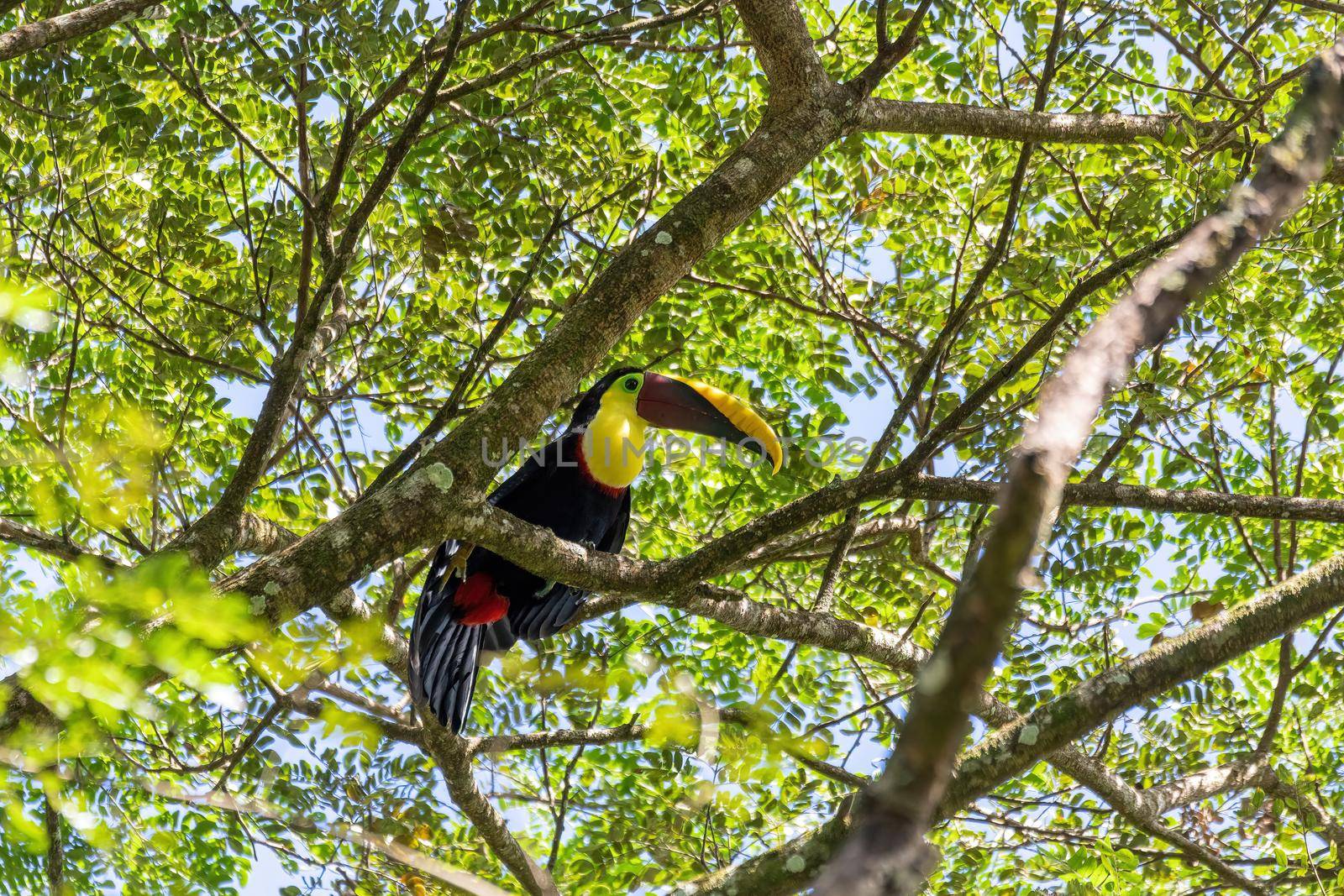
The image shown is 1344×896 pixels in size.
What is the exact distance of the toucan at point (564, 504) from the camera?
14.5ft

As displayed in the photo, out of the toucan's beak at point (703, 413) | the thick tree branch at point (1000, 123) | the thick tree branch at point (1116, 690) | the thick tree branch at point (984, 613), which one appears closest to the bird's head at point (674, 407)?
the toucan's beak at point (703, 413)

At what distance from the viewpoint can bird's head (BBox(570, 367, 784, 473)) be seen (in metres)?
4.66

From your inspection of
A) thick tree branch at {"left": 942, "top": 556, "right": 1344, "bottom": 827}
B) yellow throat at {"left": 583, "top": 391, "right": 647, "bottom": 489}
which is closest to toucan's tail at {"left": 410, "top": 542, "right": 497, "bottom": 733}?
yellow throat at {"left": 583, "top": 391, "right": 647, "bottom": 489}

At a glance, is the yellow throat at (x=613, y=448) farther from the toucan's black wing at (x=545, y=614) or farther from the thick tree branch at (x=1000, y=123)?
the thick tree branch at (x=1000, y=123)

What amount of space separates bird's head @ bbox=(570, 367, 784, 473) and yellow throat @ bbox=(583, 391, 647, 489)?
3 cm

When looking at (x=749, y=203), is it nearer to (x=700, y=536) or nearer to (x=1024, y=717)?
(x=1024, y=717)

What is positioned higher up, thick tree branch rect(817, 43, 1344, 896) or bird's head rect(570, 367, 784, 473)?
bird's head rect(570, 367, 784, 473)

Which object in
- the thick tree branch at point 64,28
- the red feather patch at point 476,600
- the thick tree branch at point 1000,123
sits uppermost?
the thick tree branch at point 1000,123

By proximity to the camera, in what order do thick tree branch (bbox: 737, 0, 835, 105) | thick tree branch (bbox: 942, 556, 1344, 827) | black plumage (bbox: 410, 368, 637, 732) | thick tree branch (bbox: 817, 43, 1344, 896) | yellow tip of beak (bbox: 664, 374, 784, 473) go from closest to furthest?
thick tree branch (bbox: 817, 43, 1344, 896), thick tree branch (bbox: 942, 556, 1344, 827), thick tree branch (bbox: 737, 0, 835, 105), black plumage (bbox: 410, 368, 637, 732), yellow tip of beak (bbox: 664, 374, 784, 473)

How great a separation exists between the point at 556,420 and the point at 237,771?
7.24ft

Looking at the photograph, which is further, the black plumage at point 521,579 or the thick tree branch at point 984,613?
the black plumage at point 521,579

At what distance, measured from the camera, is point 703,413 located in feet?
15.9

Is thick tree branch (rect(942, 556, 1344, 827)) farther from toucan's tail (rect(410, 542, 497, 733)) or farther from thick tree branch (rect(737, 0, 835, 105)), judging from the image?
toucan's tail (rect(410, 542, 497, 733))

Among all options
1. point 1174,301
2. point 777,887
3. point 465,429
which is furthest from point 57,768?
point 1174,301
